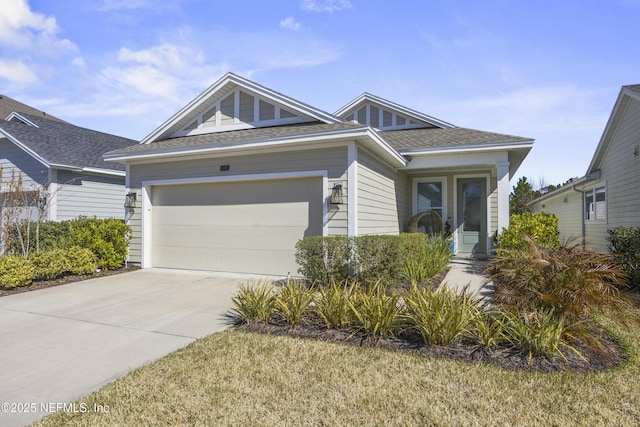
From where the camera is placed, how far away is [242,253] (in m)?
8.74

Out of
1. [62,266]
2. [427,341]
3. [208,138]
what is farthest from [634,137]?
[62,266]

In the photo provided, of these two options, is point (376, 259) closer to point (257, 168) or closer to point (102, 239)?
point (257, 168)

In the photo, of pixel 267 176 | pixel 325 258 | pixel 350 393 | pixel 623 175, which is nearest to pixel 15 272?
pixel 267 176

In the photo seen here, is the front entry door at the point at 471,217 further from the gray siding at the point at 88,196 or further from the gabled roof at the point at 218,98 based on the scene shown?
the gray siding at the point at 88,196

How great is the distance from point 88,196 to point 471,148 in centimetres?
1241

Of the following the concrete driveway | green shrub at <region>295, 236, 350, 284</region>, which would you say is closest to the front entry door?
green shrub at <region>295, 236, 350, 284</region>

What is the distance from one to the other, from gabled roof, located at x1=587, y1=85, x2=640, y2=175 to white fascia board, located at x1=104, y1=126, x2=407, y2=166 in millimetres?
5486

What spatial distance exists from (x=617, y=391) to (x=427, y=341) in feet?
5.35

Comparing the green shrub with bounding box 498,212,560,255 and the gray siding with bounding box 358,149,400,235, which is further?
the green shrub with bounding box 498,212,560,255

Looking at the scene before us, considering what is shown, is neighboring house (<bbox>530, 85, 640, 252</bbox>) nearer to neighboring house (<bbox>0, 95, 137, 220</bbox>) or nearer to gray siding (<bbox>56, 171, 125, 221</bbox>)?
neighboring house (<bbox>0, 95, 137, 220</bbox>)

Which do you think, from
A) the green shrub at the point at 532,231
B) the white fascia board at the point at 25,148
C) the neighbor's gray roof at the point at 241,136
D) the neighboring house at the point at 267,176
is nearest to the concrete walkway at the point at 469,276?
the green shrub at the point at 532,231

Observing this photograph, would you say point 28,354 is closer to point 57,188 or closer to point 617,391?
point 617,391

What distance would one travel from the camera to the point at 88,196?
42.0 feet

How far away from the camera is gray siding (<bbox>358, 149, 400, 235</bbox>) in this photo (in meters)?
7.87
